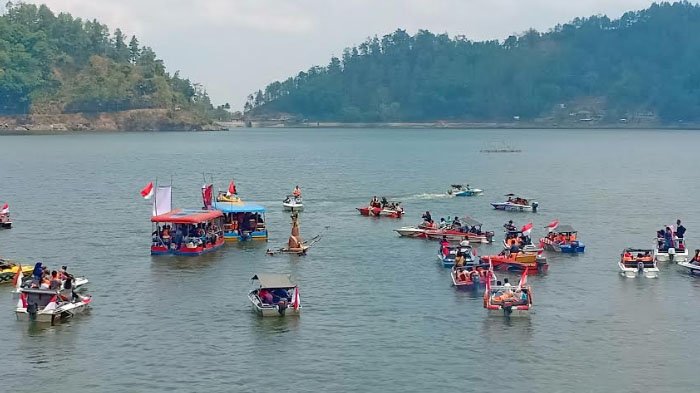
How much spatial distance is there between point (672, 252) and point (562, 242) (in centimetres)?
862

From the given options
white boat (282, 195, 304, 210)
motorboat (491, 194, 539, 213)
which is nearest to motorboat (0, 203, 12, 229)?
white boat (282, 195, 304, 210)

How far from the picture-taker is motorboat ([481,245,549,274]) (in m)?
70.4

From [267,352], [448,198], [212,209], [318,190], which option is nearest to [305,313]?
[267,352]

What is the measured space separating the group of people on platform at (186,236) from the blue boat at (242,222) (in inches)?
181

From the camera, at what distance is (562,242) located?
262 feet

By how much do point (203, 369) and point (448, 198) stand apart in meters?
82.1

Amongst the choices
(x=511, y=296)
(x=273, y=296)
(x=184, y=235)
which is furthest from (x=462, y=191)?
(x=273, y=296)

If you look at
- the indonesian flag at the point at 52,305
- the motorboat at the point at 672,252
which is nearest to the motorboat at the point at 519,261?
the motorboat at the point at 672,252

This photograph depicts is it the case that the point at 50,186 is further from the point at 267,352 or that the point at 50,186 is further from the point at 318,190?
the point at 267,352

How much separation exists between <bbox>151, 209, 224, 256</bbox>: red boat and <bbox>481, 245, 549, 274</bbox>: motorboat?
21.4m

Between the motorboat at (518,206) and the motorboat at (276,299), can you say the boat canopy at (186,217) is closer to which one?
the motorboat at (276,299)

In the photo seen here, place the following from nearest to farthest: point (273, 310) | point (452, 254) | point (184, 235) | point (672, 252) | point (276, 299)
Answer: point (273, 310)
point (276, 299)
point (452, 254)
point (672, 252)
point (184, 235)

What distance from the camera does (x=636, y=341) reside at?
53.1m

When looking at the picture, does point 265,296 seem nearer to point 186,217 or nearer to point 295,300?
point 295,300
